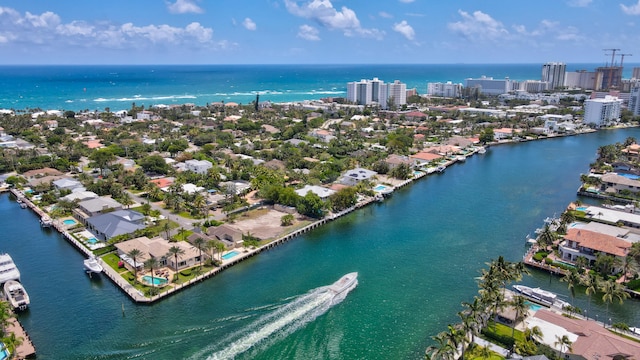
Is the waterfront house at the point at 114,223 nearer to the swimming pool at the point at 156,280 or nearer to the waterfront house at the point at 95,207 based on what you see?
the waterfront house at the point at 95,207

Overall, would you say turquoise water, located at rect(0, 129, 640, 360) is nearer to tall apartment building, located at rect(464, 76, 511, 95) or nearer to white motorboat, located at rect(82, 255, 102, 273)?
white motorboat, located at rect(82, 255, 102, 273)

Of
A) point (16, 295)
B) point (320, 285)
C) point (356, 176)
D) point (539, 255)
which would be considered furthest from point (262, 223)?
point (539, 255)

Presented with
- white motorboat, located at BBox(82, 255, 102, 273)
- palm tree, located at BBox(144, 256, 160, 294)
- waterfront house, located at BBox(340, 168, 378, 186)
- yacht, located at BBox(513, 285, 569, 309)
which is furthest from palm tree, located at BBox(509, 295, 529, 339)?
waterfront house, located at BBox(340, 168, 378, 186)

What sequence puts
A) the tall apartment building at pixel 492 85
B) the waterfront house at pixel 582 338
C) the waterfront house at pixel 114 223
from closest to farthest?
the waterfront house at pixel 582 338 → the waterfront house at pixel 114 223 → the tall apartment building at pixel 492 85

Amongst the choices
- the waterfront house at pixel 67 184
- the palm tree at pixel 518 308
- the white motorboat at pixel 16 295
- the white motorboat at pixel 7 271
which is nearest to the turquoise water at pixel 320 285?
the white motorboat at pixel 16 295

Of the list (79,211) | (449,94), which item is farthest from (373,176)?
(449,94)

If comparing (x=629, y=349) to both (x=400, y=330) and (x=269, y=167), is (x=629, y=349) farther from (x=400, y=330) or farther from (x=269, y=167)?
(x=269, y=167)

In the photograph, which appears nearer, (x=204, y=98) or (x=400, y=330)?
(x=400, y=330)
